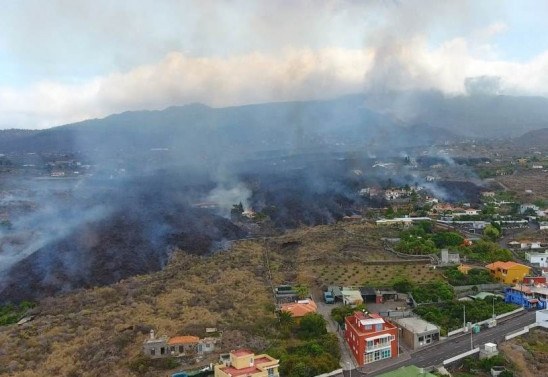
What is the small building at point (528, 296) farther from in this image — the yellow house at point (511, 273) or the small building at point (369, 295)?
the small building at point (369, 295)

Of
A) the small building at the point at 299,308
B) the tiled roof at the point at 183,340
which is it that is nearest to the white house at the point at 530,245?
the small building at the point at 299,308

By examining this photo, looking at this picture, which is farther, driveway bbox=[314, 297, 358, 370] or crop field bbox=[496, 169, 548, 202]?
crop field bbox=[496, 169, 548, 202]

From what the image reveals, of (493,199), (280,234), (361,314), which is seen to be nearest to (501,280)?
(361,314)

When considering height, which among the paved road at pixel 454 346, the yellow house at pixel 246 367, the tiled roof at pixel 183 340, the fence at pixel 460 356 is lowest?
the paved road at pixel 454 346

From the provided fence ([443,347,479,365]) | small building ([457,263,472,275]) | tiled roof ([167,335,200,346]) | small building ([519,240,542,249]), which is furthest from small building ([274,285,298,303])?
small building ([519,240,542,249])

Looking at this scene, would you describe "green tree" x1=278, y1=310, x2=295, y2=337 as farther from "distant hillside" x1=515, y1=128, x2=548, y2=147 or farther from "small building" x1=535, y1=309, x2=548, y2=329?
"distant hillside" x1=515, y1=128, x2=548, y2=147

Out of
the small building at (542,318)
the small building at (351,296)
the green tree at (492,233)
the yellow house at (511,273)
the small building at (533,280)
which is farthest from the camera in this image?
the green tree at (492,233)

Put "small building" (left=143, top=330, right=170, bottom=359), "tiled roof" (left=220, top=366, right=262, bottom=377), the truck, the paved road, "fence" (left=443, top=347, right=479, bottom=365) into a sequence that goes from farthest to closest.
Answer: the truck
"small building" (left=143, top=330, right=170, bottom=359)
"fence" (left=443, top=347, right=479, bottom=365)
the paved road
"tiled roof" (left=220, top=366, right=262, bottom=377)
